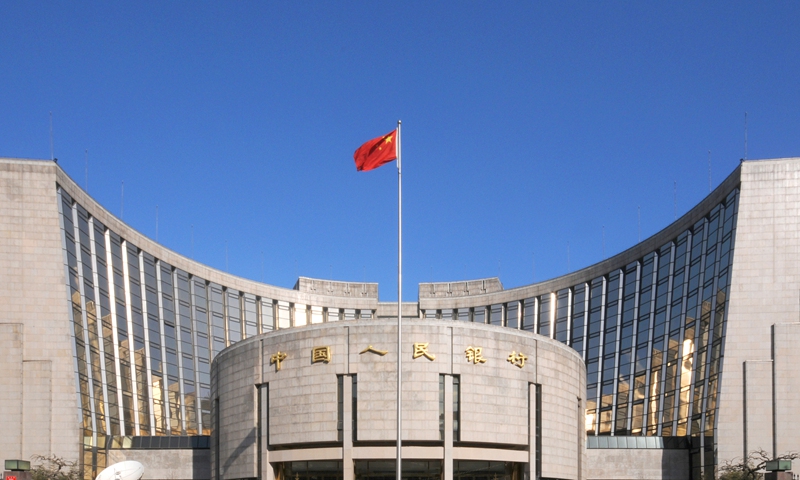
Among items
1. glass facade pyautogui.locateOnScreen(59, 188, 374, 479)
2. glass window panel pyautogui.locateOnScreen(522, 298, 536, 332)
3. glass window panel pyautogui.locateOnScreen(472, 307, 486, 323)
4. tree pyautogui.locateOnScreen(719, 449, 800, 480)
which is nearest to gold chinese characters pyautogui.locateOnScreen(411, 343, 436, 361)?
tree pyautogui.locateOnScreen(719, 449, 800, 480)

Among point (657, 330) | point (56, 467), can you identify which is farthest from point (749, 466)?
point (56, 467)

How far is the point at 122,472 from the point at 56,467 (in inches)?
474

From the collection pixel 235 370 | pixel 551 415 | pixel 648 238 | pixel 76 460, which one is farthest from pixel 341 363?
pixel 648 238

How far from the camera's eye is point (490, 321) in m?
96.0

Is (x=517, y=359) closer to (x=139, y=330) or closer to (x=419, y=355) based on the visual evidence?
(x=419, y=355)

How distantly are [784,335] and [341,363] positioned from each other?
3195 cm

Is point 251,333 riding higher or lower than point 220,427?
higher

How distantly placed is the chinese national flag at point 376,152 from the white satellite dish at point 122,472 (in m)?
23.0

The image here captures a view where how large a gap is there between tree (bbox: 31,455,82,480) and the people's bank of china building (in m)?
0.96

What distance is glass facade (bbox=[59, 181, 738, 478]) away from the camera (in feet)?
231

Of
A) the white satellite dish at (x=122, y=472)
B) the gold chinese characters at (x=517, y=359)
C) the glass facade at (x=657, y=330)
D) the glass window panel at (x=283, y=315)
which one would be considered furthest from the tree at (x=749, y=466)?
the glass window panel at (x=283, y=315)

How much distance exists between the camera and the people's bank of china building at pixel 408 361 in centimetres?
5488

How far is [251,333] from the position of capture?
303ft

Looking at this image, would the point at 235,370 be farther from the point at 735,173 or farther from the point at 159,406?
the point at 735,173
